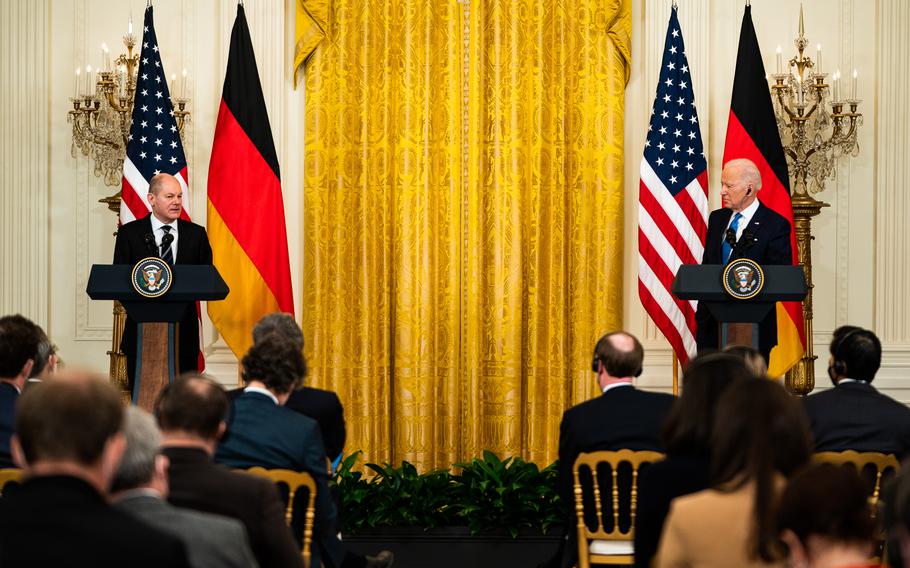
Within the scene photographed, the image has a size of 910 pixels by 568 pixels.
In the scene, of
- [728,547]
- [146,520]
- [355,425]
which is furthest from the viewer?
[355,425]

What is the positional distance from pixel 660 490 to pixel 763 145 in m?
4.66

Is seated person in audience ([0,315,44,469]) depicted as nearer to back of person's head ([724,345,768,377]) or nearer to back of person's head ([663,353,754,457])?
back of person's head ([663,353,754,457])

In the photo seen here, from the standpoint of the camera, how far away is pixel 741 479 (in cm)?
256

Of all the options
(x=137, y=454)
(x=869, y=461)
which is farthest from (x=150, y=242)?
(x=137, y=454)

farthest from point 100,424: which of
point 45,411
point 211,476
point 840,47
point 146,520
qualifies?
point 840,47

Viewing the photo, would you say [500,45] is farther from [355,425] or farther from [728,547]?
[728,547]

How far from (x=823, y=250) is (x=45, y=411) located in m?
6.80

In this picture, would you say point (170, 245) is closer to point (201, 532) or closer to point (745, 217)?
point (745, 217)

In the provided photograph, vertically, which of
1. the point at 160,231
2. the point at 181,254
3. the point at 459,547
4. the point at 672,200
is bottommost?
the point at 459,547

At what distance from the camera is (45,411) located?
6.64 ft

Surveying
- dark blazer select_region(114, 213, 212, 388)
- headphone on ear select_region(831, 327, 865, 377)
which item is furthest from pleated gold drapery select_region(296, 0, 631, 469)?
headphone on ear select_region(831, 327, 865, 377)

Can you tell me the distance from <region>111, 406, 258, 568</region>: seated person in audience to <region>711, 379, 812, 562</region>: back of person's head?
41.6 inches

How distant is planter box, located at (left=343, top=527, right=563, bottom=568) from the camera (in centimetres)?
604

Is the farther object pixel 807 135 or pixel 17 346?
pixel 807 135
